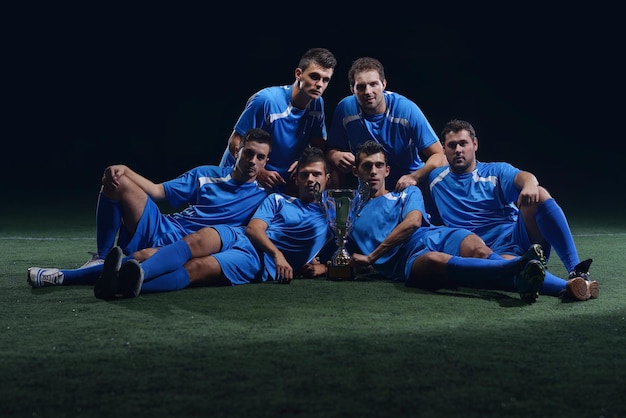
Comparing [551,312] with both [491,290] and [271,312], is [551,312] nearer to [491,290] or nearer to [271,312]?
→ [491,290]

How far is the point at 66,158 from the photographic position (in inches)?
351

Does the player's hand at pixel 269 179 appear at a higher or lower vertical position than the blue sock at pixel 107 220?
higher

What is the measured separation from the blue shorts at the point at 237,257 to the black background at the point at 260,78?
457 centimetres

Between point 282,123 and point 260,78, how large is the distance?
4.55 metres

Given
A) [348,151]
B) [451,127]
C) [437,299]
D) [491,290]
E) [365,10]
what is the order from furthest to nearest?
[365,10] < [348,151] < [451,127] < [491,290] < [437,299]

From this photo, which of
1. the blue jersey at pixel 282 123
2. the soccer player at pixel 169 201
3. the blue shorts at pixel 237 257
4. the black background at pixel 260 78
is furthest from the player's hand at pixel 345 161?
the black background at pixel 260 78

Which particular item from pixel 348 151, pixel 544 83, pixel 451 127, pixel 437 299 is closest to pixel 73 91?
pixel 544 83

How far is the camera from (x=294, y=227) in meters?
3.67

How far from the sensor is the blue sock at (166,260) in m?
3.11

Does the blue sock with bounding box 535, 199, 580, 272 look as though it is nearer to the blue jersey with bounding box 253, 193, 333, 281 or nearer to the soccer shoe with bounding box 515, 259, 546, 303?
the soccer shoe with bounding box 515, 259, 546, 303

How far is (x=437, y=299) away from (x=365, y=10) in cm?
534

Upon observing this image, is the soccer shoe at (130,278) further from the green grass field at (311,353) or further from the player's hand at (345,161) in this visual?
the player's hand at (345,161)

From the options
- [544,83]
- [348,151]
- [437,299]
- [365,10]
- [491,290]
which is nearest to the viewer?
[437,299]

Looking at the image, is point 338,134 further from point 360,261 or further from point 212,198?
point 360,261
